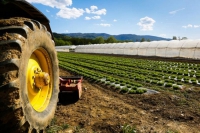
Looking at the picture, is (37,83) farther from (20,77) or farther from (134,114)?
(134,114)

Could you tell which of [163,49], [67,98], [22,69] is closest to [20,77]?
[22,69]

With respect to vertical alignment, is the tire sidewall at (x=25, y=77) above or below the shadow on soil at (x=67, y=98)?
above

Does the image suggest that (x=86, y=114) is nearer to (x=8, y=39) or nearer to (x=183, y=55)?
(x=8, y=39)

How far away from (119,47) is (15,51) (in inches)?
1480

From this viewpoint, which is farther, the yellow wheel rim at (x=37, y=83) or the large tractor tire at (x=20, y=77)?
the yellow wheel rim at (x=37, y=83)

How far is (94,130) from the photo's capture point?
442 centimetres

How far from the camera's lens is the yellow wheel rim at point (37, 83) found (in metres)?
2.97

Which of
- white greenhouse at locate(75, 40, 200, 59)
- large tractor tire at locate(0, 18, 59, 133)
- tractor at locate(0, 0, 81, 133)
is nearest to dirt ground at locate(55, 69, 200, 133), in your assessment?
tractor at locate(0, 0, 81, 133)

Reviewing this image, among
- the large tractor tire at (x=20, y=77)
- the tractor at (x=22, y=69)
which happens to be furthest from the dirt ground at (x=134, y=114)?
the large tractor tire at (x=20, y=77)

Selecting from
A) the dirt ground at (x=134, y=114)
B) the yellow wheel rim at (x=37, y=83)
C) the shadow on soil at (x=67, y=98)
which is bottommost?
the dirt ground at (x=134, y=114)

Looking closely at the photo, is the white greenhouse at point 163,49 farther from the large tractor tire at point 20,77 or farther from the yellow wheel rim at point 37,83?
the large tractor tire at point 20,77

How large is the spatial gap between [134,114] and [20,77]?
3750 mm

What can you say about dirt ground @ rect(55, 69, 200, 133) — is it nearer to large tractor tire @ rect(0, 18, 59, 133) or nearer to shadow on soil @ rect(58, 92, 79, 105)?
shadow on soil @ rect(58, 92, 79, 105)

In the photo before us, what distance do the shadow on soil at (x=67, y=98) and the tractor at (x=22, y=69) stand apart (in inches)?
101
